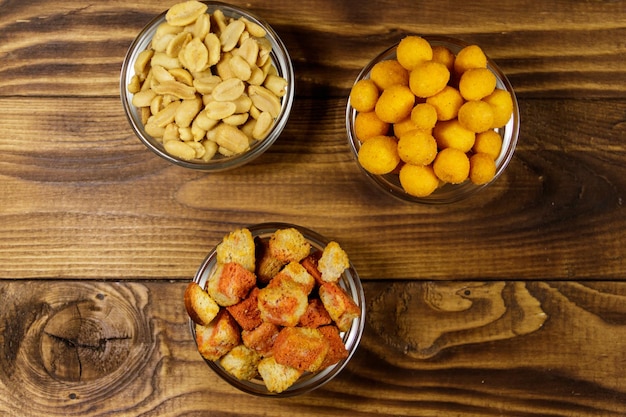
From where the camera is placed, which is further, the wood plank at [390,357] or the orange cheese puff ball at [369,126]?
the wood plank at [390,357]

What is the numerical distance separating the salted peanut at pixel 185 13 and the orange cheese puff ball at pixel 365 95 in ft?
0.85

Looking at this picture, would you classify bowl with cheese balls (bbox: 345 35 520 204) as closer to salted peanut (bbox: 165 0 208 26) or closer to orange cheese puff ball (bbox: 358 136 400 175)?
orange cheese puff ball (bbox: 358 136 400 175)

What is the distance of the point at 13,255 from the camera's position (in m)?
1.04

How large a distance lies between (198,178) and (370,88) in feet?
1.05

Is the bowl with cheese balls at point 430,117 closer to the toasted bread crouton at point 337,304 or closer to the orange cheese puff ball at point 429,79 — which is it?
the orange cheese puff ball at point 429,79

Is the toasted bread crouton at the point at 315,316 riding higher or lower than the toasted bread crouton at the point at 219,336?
higher

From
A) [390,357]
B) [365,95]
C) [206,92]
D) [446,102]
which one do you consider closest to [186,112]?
[206,92]

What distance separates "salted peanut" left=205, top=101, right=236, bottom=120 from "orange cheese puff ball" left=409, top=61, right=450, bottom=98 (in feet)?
0.83

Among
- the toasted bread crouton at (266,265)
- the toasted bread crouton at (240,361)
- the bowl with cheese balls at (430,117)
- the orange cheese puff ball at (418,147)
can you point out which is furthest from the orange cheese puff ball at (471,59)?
the toasted bread crouton at (240,361)

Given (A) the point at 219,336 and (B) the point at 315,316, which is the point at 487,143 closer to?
(B) the point at 315,316

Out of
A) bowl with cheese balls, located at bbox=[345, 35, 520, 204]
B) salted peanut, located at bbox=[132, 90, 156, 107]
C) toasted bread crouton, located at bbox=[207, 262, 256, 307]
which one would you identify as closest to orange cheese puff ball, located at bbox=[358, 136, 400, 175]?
bowl with cheese balls, located at bbox=[345, 35, 520, 204]

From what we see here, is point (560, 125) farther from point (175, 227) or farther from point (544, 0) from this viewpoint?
point (175, 227)

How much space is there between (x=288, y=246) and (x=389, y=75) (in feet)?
0.87

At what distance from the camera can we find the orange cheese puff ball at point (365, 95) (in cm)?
88
